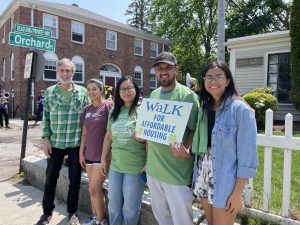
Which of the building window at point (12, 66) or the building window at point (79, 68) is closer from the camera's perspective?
the building window at point (12, 66)

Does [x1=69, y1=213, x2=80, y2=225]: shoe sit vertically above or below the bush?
below

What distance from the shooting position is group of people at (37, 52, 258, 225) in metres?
2.10

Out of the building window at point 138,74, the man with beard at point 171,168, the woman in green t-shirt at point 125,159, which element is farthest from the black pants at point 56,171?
the building window at point 138,74

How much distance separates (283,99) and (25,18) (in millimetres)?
15018

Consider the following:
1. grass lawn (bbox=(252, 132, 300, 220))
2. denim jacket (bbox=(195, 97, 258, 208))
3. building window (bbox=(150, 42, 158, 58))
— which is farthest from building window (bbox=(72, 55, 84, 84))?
denim jacket (bbox=(195, 97, 258, 208))

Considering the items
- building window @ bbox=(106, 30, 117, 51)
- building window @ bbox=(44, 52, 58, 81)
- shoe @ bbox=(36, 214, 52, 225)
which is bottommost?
shoe @ bbox=(36, 214, 52, 225)

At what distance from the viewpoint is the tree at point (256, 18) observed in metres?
26.5

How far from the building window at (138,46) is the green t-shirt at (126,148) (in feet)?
73.2

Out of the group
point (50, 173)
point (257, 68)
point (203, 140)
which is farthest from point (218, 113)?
point (257, 68)

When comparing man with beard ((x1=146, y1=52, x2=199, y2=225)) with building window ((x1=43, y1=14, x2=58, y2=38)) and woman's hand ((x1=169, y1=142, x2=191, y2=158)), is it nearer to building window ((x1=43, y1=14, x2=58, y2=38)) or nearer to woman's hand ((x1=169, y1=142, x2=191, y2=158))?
woman's hand ((x1=169, y1=142, x2=191, y2=158))

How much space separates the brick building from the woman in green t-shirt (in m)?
16.5

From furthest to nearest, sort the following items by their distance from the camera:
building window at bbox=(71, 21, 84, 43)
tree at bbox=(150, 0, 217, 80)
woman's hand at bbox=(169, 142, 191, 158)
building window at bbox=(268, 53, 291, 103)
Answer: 1. tree at bbox=(150, 0, 217, 80)
2. building window at bbox=(71, 21, 84, 43)
3. building window at bbox=(268, 53, 291, 103)
4. woman's hand at bbox=(169, 142, 191, 158)

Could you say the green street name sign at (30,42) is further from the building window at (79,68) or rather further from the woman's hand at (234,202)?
the building window at (79,68)

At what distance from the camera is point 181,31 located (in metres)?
28.4
